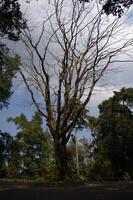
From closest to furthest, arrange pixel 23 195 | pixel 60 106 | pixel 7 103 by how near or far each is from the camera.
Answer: pixel 23 195 → pixel 60 106 → pixel 7 103

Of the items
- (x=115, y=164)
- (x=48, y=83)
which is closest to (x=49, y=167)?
(x=115, y=164)

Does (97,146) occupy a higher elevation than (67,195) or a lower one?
higher

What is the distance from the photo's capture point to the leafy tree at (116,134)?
191ft

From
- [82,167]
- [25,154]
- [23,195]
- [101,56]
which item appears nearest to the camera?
[23,195]

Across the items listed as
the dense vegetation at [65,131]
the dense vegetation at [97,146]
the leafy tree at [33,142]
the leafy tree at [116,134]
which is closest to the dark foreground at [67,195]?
the dense vegetation at [65,131]

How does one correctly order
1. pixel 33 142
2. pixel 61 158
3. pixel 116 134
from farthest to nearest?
pixel 33 142 < pixel 116 134 < pixel 61 158

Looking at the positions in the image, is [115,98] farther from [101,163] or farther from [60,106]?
[60,106]

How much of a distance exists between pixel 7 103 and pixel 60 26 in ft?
64.7

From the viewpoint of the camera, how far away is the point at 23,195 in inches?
578

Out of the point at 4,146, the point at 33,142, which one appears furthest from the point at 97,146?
the point at 4,146

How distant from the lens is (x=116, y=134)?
6050 centimetres

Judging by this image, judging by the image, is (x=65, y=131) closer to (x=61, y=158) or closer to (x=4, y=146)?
(x=61, y=158)

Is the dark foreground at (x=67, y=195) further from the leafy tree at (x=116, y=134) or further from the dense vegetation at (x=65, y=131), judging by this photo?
the leafy tree at (x=116, y=134)

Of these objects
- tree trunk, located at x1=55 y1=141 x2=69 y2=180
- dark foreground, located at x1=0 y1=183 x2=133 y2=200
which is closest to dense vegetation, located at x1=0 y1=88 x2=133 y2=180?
tree trunk, located at x1=55 y1=141 x2=69 y2=180
